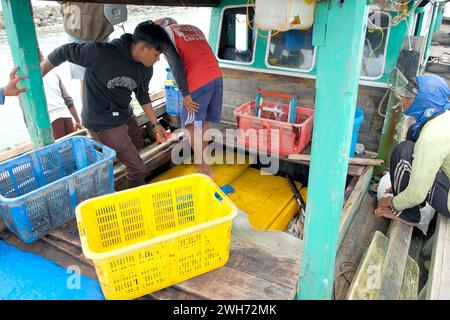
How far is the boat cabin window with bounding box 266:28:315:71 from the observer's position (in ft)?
14.3

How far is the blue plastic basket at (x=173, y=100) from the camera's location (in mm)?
4840

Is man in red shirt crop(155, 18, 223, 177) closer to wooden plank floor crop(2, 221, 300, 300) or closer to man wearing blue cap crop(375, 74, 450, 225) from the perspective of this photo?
wooden plank floor crop(2, 221, 300, 300)

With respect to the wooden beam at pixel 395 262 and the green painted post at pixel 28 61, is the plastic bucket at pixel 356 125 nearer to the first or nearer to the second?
the wooden beam at pixel 395 262

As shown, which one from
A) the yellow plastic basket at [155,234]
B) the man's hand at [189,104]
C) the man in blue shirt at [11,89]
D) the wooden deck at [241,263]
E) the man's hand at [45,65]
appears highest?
the man's hand at [45,65]

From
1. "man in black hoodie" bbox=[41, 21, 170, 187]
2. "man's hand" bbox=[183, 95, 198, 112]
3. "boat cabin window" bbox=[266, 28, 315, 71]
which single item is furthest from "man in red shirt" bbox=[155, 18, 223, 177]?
"boat cabin window" bbox=[266, 28, 315, 71]

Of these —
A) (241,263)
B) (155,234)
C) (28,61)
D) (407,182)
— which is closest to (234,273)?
(241,263)

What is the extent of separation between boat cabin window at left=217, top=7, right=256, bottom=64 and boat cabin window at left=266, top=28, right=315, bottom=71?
0.32 metres

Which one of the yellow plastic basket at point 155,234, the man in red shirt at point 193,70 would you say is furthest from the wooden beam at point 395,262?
the man in red shirt at point 193,70

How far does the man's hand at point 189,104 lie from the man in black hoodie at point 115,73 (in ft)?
1.47

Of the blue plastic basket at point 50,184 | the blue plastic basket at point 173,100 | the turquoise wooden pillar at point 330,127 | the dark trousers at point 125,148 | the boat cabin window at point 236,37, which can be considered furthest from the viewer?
the blue plastic basket at point 173,100

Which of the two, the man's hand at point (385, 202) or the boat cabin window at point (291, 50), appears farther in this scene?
the boat cabin window at point (291, 50)

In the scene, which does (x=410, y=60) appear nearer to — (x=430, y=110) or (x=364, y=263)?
(x=430, y=110)

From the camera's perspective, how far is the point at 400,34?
12.8 feet

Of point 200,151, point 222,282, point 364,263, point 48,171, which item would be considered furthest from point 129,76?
point 364,263
